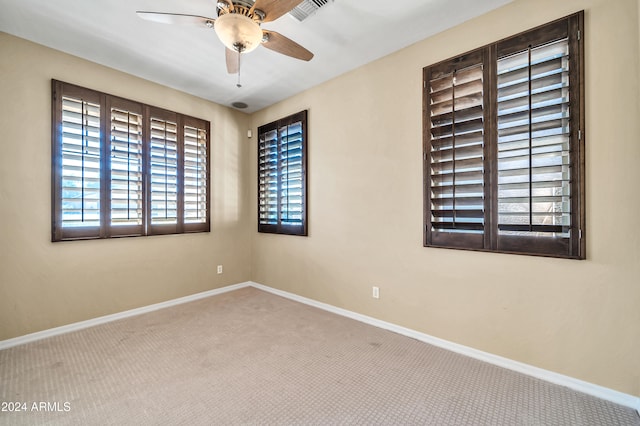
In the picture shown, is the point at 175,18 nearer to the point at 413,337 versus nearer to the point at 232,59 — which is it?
the point at 232,59

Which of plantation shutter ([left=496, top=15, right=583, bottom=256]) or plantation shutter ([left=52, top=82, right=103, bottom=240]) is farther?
plantation shutter ([left=52, top=82, right=103, bottom=240])

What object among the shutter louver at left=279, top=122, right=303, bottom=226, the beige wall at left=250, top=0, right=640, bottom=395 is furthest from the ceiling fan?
the shutter louver at left=279, top=122, right=303, bottom=226

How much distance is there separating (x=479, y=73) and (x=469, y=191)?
0.97 metres

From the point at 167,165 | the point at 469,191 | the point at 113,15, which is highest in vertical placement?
the point at 113,15

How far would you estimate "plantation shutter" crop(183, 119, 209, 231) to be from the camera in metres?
3.75

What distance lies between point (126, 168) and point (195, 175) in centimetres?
82

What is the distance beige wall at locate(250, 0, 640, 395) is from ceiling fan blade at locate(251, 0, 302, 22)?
1.44 metres

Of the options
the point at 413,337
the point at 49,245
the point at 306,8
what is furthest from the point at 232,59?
the point at 413,337

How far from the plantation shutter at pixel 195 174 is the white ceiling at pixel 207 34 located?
0.68 meters

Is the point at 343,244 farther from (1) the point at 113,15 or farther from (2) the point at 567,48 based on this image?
(1) the point at 113,15

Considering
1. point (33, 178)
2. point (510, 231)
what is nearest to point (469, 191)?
point (510, 231)

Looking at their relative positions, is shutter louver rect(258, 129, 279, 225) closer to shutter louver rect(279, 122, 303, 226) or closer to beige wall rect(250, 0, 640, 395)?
shutter louver rect(279, 122, 303, 226)

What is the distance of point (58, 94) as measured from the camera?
9.03ft

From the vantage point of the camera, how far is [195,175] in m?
3.83
